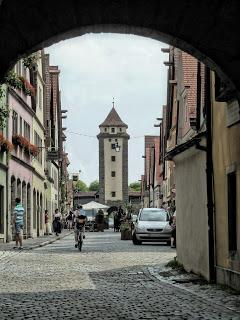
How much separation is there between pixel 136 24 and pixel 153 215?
75.1 ft

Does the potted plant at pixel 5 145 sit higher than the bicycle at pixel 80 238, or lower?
higher

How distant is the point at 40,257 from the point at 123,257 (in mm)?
2457

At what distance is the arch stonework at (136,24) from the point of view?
1108cm

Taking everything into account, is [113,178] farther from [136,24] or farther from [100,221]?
[136,24]

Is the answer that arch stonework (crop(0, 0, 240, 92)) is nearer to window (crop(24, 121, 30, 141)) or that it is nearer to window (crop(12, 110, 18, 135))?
window (crop(12, 110, 18, 135))

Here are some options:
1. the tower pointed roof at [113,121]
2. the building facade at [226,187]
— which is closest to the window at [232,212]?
the building facade at [226,187]

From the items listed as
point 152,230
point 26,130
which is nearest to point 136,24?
point 152,230

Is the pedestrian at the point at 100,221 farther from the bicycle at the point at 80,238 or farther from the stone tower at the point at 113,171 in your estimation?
the stone tower at the point at 113,171

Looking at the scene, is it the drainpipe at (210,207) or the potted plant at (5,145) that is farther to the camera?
the potted plant at (5,145)

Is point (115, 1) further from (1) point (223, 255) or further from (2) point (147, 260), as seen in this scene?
(2) point (147, 260)

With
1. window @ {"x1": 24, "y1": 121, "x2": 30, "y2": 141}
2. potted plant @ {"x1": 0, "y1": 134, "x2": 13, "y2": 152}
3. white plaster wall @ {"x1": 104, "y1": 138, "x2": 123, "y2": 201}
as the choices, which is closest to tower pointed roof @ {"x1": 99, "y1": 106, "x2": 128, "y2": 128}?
white plaster wall @ {"x1": 104, "y1": 138, "x2": 123, "y2": 201}

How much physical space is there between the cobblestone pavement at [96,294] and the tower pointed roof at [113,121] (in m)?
117

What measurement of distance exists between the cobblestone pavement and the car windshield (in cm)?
1325

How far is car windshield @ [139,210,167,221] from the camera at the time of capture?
3395 cm
